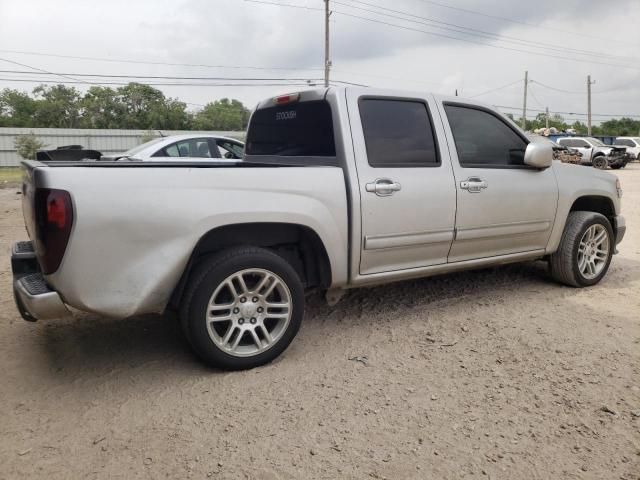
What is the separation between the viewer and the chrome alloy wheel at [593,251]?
4.99 metres

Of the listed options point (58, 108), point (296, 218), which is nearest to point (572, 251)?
point (296, 218)

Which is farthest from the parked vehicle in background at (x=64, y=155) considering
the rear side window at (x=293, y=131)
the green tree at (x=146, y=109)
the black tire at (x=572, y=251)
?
the green tree at (x=146, y=109)

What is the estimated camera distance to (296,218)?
10.8 ft

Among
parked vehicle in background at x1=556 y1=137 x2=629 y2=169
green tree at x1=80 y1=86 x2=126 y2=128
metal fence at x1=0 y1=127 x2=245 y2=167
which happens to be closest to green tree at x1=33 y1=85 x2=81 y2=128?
green tree at x1=80 y1=86 x2=126 y2=128

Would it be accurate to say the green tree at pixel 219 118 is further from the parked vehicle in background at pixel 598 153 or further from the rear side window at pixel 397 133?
the rear side window at pixel 397 133

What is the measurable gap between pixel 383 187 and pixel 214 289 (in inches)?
52.8

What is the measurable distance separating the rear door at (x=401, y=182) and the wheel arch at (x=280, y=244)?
1.01 feet

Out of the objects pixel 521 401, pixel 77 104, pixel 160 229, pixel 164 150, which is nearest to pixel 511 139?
pixel 521 401

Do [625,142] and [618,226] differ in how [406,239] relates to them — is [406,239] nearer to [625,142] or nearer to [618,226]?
[618,226]

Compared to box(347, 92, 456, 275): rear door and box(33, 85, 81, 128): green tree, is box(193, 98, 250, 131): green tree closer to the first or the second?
box(33, 85, 81, 128): green tree

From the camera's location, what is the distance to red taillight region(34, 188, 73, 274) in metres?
2.63

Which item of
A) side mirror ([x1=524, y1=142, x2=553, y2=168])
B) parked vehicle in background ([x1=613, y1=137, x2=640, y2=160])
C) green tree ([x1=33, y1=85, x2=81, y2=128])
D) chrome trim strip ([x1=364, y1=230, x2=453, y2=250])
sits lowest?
chrome trim strip ([x1=364, y1=230, x2=453, y2=250])

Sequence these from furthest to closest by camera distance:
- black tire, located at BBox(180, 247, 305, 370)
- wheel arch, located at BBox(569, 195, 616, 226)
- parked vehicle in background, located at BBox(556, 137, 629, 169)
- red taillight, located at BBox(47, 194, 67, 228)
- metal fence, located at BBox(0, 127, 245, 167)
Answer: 1. metal fence, located at BBox(0, 127, 245, 167)
2. parked vehicle in background, located at BBox(556, 137, 629, 169)
3. wheel arch, located at BBox(569, 195, 616, 226)
4. black tire, located at BBox(180, 247, 305, 370)
5. red taillight, located at BBox(47, 194, 67, 228)

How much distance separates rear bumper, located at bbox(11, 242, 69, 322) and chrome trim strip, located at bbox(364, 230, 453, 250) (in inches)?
75.4
